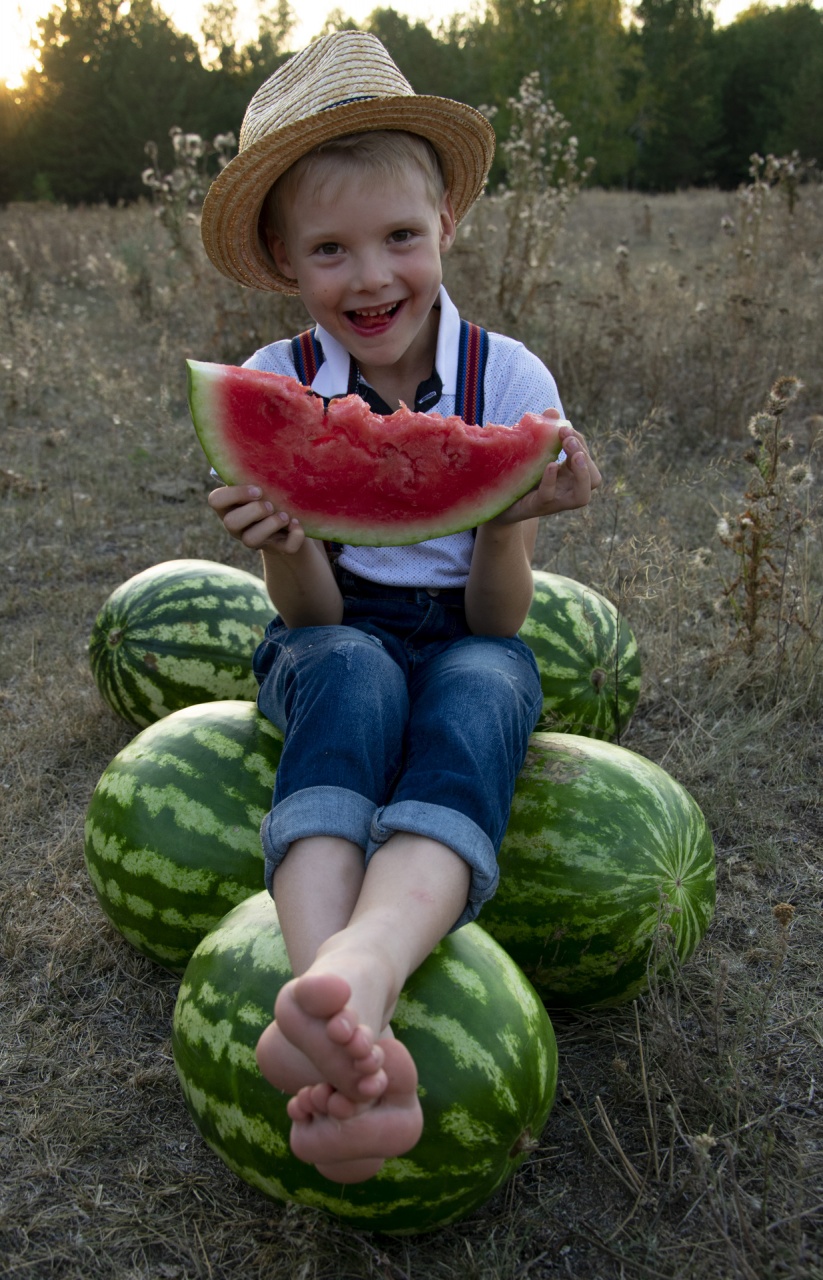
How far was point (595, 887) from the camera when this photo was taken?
205cm

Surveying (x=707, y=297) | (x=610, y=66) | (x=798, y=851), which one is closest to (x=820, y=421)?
(x=798, y=851)

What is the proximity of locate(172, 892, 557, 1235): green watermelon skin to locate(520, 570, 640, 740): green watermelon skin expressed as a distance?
44.6 inches

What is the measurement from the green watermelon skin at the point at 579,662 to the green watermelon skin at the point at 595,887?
23.7 inches

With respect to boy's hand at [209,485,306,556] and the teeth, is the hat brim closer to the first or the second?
the teeth

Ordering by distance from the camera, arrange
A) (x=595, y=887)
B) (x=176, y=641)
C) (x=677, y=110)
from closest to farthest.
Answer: (x=595, y=887) → (x=176, y=641) → (x=677, y=110)

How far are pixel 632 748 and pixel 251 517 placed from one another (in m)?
1.69

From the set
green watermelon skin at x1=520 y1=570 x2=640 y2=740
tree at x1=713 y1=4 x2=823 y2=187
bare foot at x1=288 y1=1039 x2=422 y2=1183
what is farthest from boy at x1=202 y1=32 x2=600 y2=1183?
tree at x1=713 y1=4 x2=823 y2=187

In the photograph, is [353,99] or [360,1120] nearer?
[360,1120]

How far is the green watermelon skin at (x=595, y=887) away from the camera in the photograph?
2.04 m

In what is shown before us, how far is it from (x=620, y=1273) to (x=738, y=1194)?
9.7 inches

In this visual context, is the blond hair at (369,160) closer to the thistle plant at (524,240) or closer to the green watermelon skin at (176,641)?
A: the green watermelon skin at (176,641)

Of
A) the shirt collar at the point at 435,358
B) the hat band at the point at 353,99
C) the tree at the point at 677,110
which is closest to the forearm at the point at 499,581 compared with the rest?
the shirt collar at the point at 435,358

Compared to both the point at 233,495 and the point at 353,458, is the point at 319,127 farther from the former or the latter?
the point at 233,495

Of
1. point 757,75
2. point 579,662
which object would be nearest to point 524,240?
point 579,662
